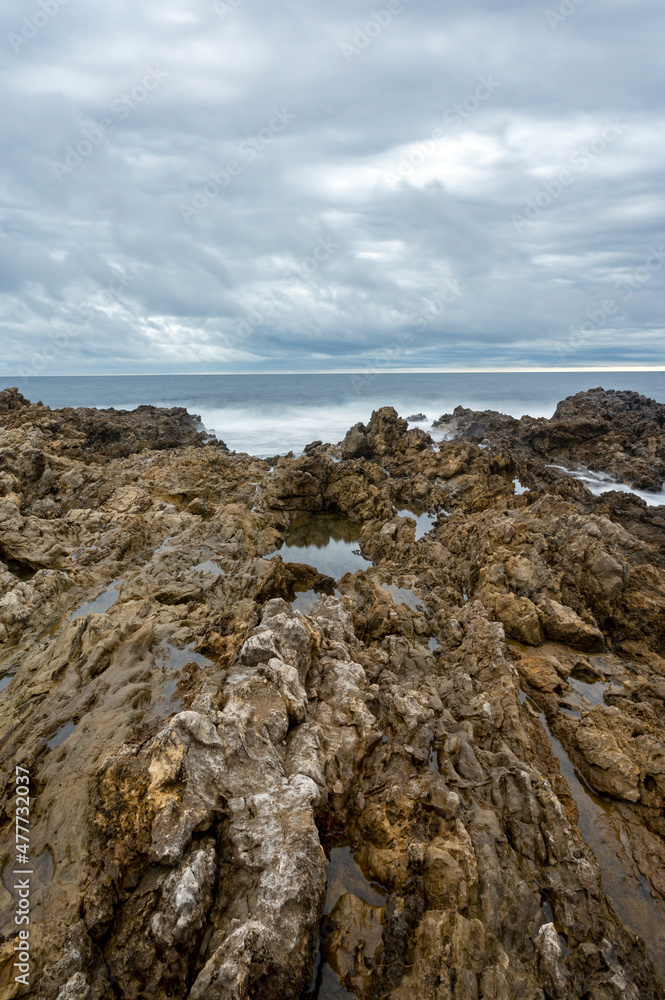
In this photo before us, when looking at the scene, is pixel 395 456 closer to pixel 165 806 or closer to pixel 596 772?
pixel 596 772

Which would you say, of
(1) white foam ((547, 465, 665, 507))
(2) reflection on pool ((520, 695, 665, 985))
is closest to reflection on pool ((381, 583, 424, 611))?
(2) reflection on pool ((520, 695, 665, 985))

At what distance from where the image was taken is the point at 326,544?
739 inches

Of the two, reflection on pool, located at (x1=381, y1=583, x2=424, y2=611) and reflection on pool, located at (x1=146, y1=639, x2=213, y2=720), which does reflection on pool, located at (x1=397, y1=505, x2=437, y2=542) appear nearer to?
reflection on pool, located at (x1=381, y1=583, x2=424, y2=611)

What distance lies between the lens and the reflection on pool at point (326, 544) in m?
16.7

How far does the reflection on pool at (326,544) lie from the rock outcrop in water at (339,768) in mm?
1333

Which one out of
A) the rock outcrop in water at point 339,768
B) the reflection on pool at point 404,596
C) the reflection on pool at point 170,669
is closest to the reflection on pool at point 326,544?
the rock outcrop in water at point 339,768

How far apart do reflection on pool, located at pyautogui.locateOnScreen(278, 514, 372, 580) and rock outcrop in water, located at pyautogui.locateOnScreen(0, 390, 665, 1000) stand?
1.33 meters

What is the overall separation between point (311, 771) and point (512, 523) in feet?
37.9

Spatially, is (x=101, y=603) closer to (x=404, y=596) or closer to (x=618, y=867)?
(x=404, y=596)

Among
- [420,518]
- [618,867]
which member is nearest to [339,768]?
[618,867]

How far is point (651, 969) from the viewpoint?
4.75 m

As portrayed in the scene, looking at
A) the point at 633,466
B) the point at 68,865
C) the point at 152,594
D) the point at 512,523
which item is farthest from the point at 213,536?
the point at 633,466

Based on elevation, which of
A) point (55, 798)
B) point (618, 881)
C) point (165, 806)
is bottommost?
point (618, 881)

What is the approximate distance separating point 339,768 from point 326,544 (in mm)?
12617
